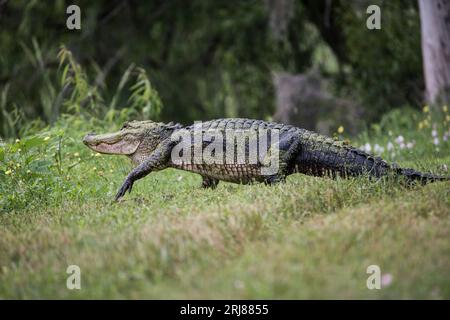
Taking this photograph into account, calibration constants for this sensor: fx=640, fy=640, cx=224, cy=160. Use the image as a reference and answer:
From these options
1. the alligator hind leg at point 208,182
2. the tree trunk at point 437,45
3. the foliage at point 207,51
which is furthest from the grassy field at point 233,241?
the foliage at point 207,51

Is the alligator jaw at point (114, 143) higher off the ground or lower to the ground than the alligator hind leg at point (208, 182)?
higher

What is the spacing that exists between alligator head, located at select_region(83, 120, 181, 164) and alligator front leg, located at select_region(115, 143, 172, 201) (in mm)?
210

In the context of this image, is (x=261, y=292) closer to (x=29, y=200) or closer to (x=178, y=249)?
(x=178, y=249)

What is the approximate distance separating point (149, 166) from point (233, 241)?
7.09 ft

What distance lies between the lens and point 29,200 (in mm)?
6074

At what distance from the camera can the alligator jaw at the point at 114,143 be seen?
6828mm

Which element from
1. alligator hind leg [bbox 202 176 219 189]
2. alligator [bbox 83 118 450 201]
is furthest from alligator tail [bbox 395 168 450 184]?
alligator hind leg [bbox 202 176 219 189]

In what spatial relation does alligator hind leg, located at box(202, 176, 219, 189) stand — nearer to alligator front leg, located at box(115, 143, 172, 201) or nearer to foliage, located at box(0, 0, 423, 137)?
alligator front leg, located at box(115, 143, 172, 201)

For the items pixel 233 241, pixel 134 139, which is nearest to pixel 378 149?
pixel 134 139

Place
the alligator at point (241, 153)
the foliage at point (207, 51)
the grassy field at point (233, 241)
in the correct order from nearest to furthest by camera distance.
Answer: the grassy field at point (233, 241)
the alligator at point (241, 153)
the foliage at point (207, 51)

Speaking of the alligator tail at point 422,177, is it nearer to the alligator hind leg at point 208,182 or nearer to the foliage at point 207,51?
the alligator hind leg at point 208,182

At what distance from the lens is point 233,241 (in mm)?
4418

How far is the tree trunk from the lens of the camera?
421 inches

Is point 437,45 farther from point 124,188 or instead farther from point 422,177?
point 124,188
